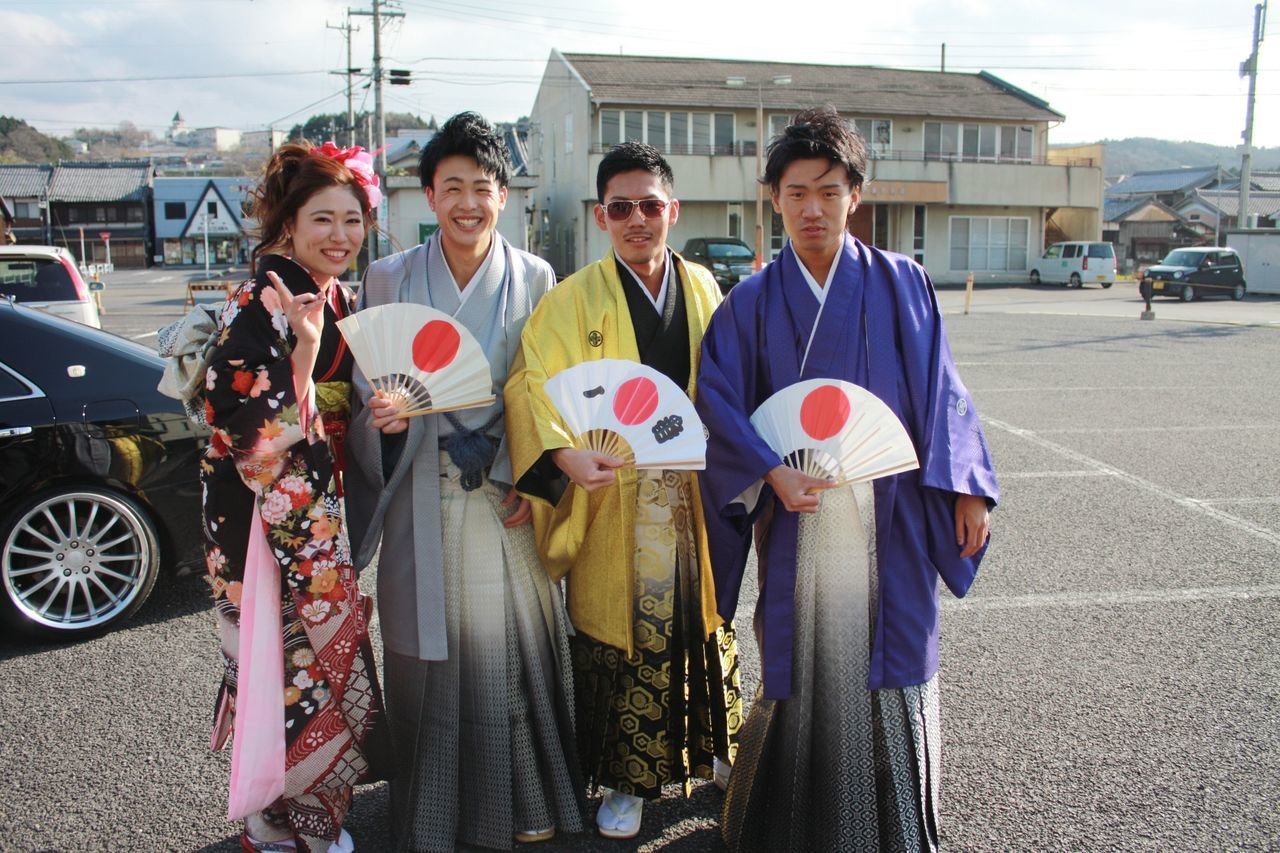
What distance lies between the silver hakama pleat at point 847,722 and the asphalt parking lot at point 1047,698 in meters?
0.28

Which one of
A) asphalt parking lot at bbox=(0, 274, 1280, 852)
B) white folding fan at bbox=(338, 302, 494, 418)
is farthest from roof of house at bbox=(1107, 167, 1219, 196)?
white folding fan at bbox=(338, 302, 494, 418)

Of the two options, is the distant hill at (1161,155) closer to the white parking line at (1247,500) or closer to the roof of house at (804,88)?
the roof of house at (804,88)

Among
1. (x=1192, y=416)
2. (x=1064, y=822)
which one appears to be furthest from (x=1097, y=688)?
(x=1192, y=416)

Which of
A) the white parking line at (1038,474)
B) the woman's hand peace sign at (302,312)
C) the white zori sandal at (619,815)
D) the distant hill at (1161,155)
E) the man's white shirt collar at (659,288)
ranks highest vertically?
the distant hill at (1161,155)

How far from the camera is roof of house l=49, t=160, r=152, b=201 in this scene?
51250 millimetres

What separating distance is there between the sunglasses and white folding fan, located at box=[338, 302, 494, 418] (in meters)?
0.54

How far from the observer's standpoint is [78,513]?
393cm

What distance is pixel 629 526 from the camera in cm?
258

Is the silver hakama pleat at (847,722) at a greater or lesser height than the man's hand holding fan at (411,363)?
lesser

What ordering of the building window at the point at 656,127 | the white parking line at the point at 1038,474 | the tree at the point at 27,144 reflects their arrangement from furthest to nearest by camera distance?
the tree at the point at 27,144 → the building window at the point at 656,127 → the white parking line at the point at 1038,474

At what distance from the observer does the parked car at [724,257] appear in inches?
965

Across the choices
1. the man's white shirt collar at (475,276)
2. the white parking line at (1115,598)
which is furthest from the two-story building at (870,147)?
the man's white shirt collar at (475,276)

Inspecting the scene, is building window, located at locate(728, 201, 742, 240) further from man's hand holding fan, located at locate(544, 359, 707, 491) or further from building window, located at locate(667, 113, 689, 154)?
man's hand holding fan, located at locate(544, 359, 707, 491)

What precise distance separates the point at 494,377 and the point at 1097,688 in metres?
2.42
